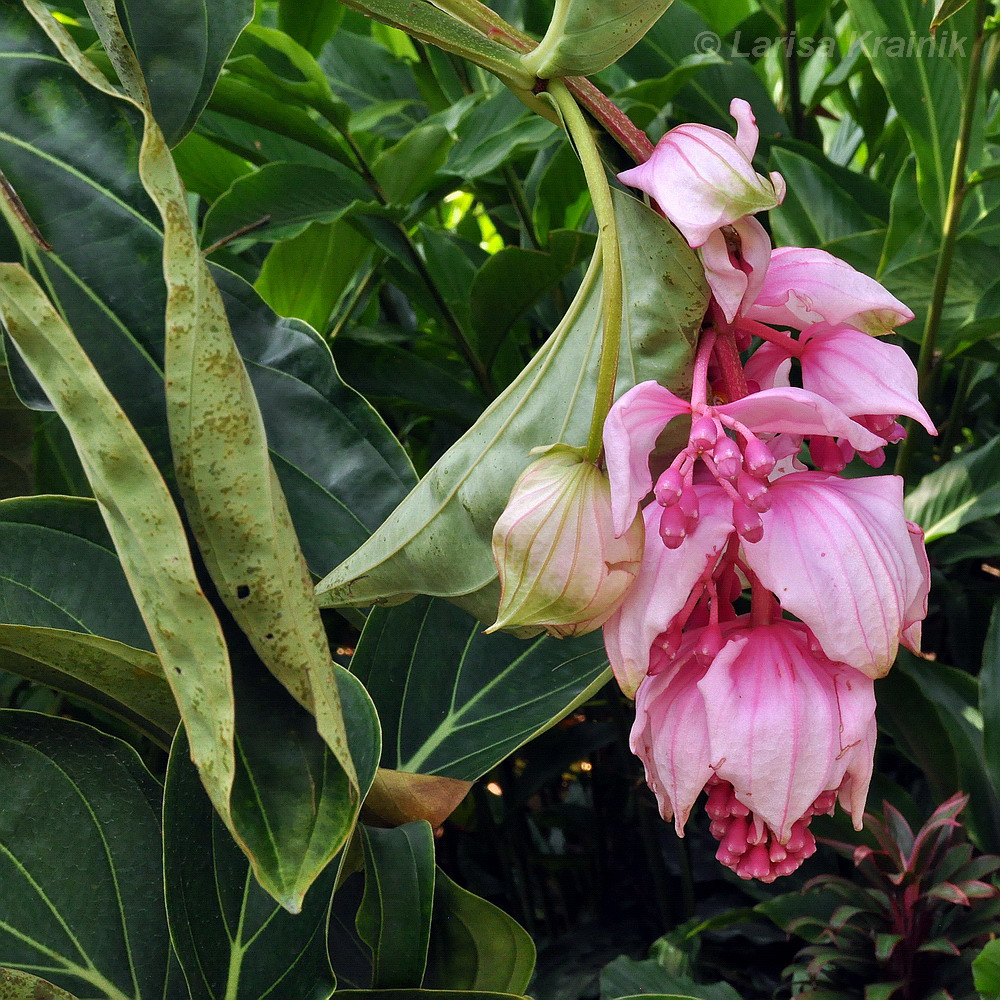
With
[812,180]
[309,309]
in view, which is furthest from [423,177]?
[812,180]

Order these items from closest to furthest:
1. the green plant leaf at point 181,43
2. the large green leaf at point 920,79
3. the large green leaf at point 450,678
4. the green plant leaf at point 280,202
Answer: the green plant leaf at point 181,43, the large green leaf at point 450,678, the green plant leaf at point 280,202, the large green leaf at point 920,79

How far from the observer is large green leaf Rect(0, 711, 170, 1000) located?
1.28ft

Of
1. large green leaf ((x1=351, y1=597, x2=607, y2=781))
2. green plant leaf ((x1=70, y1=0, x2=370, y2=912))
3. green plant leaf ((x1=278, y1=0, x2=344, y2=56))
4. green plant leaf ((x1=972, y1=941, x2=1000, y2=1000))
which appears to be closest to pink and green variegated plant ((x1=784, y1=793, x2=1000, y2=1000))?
green plant leaf ((x1=972, y1=941, x2=1000, y2=1000))

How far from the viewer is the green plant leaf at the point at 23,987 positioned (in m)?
0.35

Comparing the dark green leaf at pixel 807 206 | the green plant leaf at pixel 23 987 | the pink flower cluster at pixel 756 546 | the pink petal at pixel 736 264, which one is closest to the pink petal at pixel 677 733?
the pink flower cluster at pixel 756 546

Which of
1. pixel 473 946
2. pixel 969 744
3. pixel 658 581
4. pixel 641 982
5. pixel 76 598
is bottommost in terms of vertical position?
pixel 641 982

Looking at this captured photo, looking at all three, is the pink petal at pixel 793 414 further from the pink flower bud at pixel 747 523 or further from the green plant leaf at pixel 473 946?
the green plant leaf at pixel 473 946

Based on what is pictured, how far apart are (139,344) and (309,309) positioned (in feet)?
1.46

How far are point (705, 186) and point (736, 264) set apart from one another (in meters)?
0.03

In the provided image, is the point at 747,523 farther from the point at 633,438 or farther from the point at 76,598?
the point at 76,598

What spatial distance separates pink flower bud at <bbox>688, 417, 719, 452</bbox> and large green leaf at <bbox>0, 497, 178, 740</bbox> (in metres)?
0.24

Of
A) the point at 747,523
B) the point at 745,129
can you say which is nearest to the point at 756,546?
the point at 747,523

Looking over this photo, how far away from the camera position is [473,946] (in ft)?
1.51

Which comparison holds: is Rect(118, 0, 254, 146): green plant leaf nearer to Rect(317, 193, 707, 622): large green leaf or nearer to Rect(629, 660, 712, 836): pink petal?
Rect(317, 193, 707, 622): large green leaf
